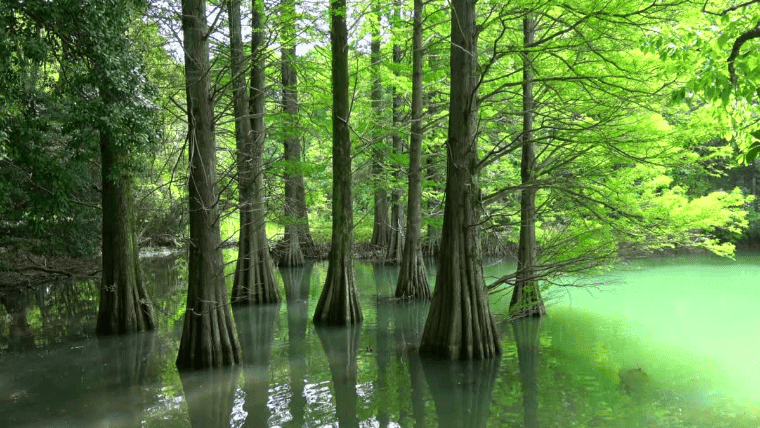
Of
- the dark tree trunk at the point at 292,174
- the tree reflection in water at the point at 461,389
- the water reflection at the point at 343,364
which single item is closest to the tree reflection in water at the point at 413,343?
the tree reflection in water at the point at 461,389

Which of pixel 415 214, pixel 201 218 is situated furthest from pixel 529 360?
pixel 415 214

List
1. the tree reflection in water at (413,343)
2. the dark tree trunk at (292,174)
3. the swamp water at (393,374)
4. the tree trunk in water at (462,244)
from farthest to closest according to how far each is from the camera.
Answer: the dark tree trunk at (292,174)
the tree trunk in water at (462,244)
the tree reflection in water at (413,343)
the swamp water at (393,374)

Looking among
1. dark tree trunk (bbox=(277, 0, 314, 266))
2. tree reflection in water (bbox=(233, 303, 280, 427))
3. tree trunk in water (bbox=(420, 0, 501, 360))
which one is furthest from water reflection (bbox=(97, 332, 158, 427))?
dark tree trunk (bbox=(277, 0, 314, 266))

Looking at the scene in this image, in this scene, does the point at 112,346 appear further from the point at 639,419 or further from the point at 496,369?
the point at 639,419

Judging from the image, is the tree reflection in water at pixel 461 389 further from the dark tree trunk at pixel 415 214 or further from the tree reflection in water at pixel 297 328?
the dark tree trunk at pixel 415 214

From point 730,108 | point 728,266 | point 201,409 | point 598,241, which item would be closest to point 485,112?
point 598,241

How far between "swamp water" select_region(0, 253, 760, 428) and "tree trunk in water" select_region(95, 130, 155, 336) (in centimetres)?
36

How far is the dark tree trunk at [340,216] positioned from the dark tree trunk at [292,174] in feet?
2.97

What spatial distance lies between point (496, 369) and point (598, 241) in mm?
2979

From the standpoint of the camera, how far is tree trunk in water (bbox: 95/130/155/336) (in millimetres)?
9406

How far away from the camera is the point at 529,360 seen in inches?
310

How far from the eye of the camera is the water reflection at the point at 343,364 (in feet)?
19.5

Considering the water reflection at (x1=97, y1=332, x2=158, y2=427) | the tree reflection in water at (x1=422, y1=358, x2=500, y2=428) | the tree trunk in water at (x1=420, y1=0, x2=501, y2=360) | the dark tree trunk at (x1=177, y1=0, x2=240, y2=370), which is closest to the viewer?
the tree reflection in water at (x1=422, y1=358, x2=500, y2=428)

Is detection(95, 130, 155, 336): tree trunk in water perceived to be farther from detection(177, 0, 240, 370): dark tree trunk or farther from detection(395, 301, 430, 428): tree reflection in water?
detection(395, 301, 430, 428): tree reflection in water
